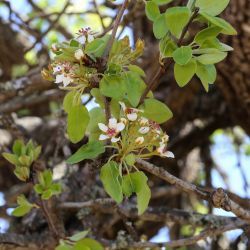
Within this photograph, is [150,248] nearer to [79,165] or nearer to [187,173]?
[79,165]

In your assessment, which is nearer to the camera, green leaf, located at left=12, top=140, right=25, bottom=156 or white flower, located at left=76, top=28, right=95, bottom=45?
white flower, located at left=76, top=28, right=95, bottom=45

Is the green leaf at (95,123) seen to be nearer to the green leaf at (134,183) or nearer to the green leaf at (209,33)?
the green leaf at (134,183)

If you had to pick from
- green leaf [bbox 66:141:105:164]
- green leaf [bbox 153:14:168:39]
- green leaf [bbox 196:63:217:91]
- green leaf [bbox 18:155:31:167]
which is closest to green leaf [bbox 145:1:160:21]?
green leaf [bbox 153:14:168:39]

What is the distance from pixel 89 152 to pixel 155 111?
160 mm

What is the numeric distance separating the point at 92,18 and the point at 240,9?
180 centimetres

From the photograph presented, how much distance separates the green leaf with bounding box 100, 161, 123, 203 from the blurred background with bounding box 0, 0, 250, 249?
2.39 ft

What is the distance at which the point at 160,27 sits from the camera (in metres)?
1.06

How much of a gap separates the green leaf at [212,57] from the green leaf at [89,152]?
0.75 ft

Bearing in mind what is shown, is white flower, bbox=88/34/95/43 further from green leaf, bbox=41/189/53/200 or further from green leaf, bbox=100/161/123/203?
green leaf, bbox=41/189/53/200

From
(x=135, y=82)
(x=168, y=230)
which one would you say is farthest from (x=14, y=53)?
(x=135, y=82)

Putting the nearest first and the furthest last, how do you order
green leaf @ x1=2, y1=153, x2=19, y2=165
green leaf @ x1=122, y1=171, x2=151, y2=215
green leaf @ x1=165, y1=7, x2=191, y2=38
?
1. green leaf @ x1=165, y1=7, x2=191, y2=38
2. green leaf @ x1=122, y1=171, x2=151, y2=215
3. green leaf @ x1=2, y1=153, x2=19, y2=165

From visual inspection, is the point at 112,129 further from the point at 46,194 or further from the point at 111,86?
the point at 46,194

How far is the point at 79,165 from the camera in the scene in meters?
2.22

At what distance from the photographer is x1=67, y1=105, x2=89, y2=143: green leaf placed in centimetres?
110
